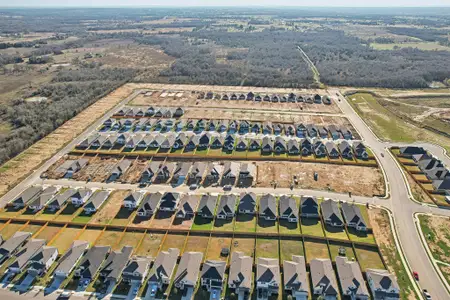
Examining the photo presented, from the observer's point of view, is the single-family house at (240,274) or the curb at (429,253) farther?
the curb at (429,253)

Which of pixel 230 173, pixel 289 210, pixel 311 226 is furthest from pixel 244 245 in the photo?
pixel 230 173

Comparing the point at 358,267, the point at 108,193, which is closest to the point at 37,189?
the point at 108,193

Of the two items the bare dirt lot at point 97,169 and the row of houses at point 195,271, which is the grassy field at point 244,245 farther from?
the bare dirt lot at point 97,169

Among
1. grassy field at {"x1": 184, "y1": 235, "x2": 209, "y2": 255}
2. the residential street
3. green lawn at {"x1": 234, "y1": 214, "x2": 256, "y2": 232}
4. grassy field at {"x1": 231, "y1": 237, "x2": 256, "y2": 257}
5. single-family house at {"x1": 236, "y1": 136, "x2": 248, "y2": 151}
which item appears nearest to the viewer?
the residential street

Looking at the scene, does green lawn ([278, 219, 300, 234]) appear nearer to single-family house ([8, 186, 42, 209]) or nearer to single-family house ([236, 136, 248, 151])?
single-family house ([236, 136, 248, 151])

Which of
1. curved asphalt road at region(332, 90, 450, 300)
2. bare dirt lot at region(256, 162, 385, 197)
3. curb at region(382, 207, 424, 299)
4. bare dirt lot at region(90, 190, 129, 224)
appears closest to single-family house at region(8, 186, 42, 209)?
bare dirt lot at region(90, 190, 129, 224)

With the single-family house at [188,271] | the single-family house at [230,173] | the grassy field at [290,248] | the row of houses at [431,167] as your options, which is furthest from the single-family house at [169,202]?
the row of houses at [431,167]
